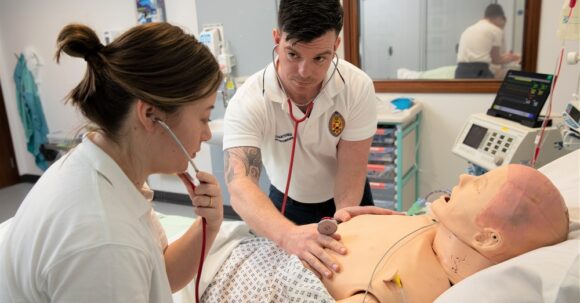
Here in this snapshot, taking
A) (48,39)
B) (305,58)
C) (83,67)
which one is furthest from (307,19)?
(48,39)

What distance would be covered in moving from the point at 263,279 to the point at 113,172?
1.68 feet

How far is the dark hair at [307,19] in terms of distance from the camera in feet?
4.46

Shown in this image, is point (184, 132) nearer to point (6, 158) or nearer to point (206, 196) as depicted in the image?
point (206, 196)

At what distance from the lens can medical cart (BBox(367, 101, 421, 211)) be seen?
2685 mm

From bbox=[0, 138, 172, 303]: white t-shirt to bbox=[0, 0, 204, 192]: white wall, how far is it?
2.94 meters

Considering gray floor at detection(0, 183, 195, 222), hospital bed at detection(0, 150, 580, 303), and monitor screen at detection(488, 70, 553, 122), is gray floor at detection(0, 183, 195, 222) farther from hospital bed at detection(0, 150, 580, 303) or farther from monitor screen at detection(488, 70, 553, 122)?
hospital bed at detection(0, 150, 580, 303)

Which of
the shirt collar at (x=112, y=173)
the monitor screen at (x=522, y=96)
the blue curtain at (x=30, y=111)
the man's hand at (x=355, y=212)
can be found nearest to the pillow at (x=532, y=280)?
the man's hand at (x=355, y=212)

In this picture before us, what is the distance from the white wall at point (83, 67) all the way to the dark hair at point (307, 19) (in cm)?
127

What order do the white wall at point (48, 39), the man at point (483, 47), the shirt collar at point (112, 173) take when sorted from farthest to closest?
the white wall at point (48, 39)
the man at point (483, 47)
the shirt collar at point (112, 173)

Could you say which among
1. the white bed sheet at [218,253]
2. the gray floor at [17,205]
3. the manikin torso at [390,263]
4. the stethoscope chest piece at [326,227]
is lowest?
the gray floor at [17,205]

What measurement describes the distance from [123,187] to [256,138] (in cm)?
74

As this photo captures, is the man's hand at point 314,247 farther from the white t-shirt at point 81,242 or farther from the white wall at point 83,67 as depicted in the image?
the white wall at point 83,67

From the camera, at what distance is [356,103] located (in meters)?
1.68

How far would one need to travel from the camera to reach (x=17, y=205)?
420 centimetres
